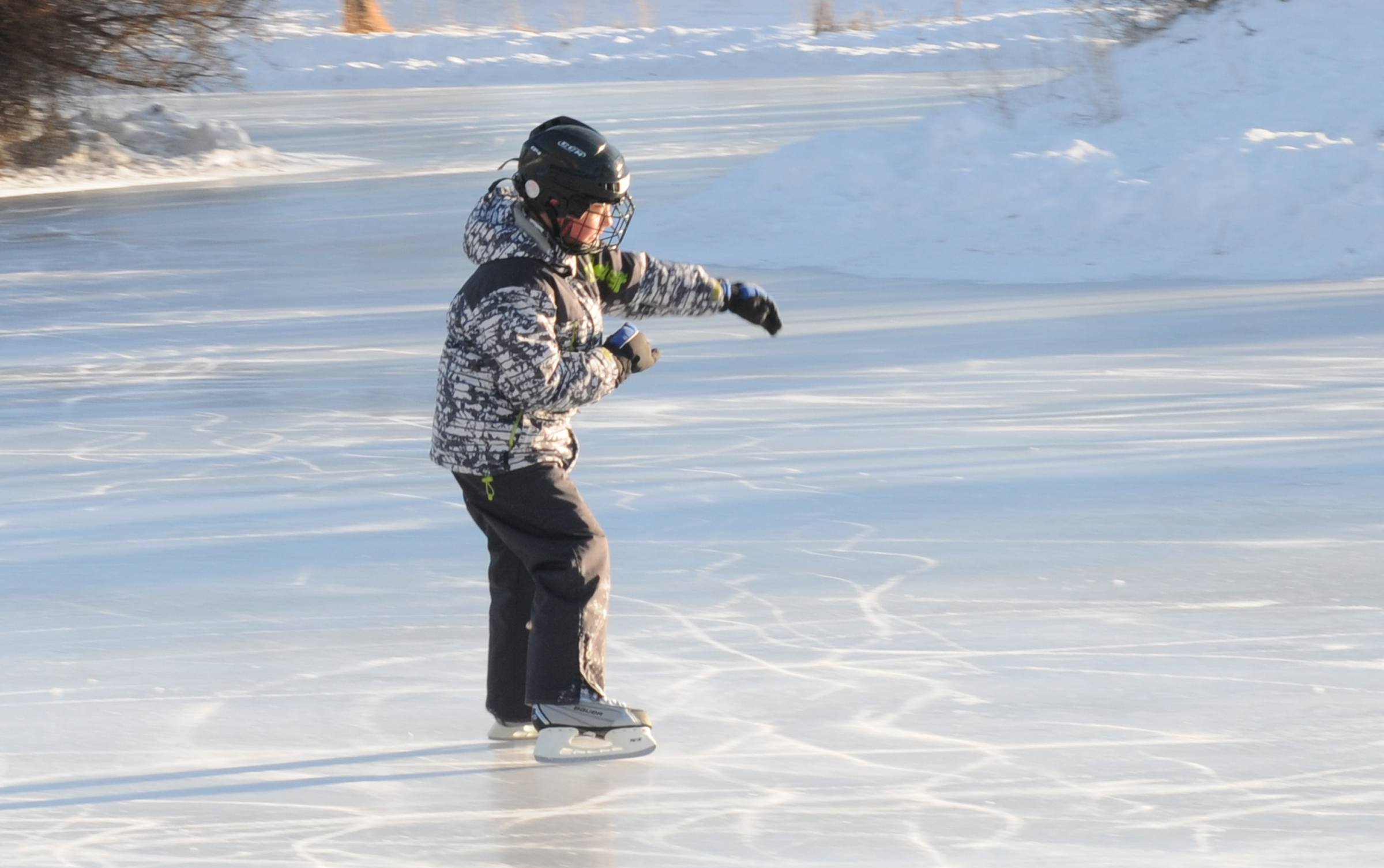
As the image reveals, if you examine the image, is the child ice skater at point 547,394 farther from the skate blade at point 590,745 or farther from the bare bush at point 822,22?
the bare bush at point 822,22

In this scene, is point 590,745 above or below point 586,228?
below

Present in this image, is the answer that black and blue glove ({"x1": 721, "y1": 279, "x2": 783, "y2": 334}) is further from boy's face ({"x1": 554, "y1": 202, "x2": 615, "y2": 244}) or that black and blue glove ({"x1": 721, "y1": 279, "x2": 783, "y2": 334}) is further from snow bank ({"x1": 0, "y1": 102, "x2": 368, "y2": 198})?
snow bank ({"x1": 0, "y1": 102, "x2": 368, "y2": 198})

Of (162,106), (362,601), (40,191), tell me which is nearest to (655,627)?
(362,601)

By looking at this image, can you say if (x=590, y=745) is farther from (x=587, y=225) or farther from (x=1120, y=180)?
(x=1120, y=180)

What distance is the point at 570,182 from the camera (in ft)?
11.7

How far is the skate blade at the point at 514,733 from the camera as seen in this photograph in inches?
155

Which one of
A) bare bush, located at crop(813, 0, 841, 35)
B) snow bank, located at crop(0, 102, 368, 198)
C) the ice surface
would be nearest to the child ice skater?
the ice surface

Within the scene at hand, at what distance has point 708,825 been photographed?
11.2 ft

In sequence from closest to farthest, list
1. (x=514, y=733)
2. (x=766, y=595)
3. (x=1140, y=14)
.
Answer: (x=514, y=733) < (x=766, y=595) < (x=1140, y=14)

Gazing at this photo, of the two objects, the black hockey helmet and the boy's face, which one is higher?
the black hockey helmet

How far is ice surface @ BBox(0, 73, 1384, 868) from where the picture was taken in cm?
346

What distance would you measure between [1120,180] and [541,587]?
963cm

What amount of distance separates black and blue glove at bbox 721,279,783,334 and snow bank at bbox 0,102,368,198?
16.1m

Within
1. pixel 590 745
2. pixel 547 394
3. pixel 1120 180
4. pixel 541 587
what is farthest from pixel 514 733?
pixel 1120 180
